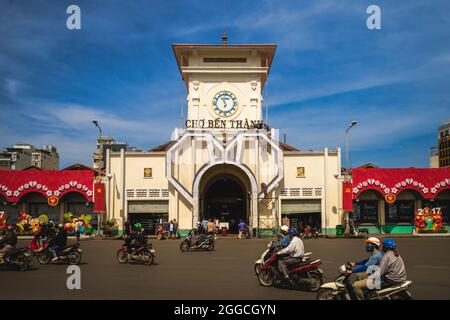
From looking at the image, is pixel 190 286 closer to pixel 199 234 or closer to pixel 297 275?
pixel 297 275

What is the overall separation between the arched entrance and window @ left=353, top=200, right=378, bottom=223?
9958 millimetres

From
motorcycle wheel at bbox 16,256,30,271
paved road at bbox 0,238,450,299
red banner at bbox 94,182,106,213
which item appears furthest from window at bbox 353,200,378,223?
motorcycle wheel at bbox 16,256,30,271

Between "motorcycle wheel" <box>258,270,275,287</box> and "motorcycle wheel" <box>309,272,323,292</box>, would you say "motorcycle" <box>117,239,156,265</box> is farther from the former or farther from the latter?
"motorcycle wheel" <box>309,272,323,292</box>

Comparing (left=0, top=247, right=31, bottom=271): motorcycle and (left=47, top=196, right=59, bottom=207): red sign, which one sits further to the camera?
(left=47, top=196, right=59, bottom=207): red sign

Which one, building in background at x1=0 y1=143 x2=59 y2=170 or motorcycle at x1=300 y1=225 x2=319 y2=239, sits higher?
building in background at x1=0 y1=143 x2=59 y2=170

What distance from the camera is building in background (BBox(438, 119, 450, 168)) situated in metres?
85.8

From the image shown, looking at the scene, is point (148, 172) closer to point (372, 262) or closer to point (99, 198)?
point (99, 198)

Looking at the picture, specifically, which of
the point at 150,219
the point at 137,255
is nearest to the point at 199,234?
the point at 137,255

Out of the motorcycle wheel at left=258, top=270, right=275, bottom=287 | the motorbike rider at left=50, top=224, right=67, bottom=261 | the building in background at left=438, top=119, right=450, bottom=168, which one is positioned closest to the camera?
the motorcycle wheel at left=258, top=270, right=275, bottom=287

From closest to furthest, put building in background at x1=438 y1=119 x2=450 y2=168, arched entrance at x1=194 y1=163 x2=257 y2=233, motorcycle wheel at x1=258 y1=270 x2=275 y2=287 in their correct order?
motorcycle wheel at x1=258 y1=270 x2=275 y2=287 < arched entrance at x1=194 y1=163 x2=257 y2=233 < building in background at x1=438 y1=119 x2=450 y2=168

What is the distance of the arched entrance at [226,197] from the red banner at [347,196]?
25.7 feet

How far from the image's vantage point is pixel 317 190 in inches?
1521

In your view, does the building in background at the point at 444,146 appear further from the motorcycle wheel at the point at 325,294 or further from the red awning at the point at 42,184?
the motorcycle wheel at the point at 325,294

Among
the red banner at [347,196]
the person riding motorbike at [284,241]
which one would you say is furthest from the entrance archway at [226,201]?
the person riding motorbike at [284,241]
